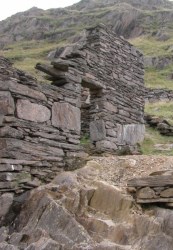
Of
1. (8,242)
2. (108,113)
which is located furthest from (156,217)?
(108,113)

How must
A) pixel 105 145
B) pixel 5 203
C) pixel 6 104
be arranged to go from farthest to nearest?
pixel 105 145, pixel 6 104, pixel 5 203

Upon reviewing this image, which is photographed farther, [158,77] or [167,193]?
[158,77]

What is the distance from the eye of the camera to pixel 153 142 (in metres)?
12.0

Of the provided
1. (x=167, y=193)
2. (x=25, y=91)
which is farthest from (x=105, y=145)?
(x=167, y=193)

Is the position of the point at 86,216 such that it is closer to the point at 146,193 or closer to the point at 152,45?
the point at 146,193

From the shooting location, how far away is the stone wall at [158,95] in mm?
20141

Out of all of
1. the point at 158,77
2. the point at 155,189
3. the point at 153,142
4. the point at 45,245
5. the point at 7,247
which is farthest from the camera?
the point at 158,77

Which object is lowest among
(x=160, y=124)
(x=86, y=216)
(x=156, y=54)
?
(x=86, y=216)

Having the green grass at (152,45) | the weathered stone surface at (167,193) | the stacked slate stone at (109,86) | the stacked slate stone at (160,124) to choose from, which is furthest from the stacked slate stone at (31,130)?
the green grass at (152,45)

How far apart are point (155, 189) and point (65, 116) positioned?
9.55ft

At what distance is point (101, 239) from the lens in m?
5.62

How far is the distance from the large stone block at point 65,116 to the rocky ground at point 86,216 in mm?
1113

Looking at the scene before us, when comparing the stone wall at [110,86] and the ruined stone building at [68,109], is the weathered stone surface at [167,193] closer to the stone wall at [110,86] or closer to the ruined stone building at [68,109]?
the ruined stone building at [68,109]

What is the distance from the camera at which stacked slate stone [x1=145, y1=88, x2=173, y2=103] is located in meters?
20.1
